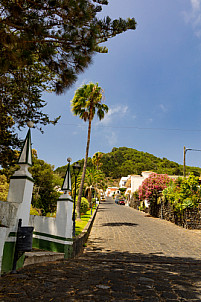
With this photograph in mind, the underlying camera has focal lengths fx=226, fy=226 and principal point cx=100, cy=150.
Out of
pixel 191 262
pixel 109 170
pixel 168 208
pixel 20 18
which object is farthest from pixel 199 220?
pixel 109 170

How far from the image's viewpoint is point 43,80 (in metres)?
7.96

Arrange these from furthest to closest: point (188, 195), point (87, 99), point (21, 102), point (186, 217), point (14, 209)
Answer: point (87, 99), point (188, 195), point (186, 217), point (21, 102), point (14, 209)

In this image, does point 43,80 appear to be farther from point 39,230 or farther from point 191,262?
point 191,262

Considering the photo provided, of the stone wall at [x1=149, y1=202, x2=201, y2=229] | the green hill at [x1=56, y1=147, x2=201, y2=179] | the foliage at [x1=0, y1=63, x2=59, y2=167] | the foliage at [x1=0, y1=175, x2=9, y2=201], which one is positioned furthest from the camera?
the green hill at [x1=56, y1=147, x2=201, y2=179]

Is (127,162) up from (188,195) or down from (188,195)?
up

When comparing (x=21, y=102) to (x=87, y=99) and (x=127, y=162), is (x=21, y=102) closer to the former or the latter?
(x=87, y=99)

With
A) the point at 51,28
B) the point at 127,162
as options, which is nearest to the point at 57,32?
the point at 51,28

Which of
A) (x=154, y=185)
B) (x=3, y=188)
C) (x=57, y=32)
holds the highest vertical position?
(x=57, y=32)

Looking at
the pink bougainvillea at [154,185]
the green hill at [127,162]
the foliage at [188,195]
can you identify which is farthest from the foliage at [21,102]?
the green hill at [127,162]

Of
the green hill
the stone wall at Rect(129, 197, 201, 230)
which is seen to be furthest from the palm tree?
the green hill

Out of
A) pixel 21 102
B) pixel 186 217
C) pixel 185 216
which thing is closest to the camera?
pixel 21 102

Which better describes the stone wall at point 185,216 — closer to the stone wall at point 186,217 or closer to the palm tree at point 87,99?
the stone wall at point 186,217

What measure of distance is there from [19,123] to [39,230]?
12.8 ft

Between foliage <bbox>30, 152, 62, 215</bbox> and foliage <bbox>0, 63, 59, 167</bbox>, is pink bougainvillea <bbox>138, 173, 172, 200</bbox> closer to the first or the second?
foliage <bbox>30, 152, 62, 215</bbox>
